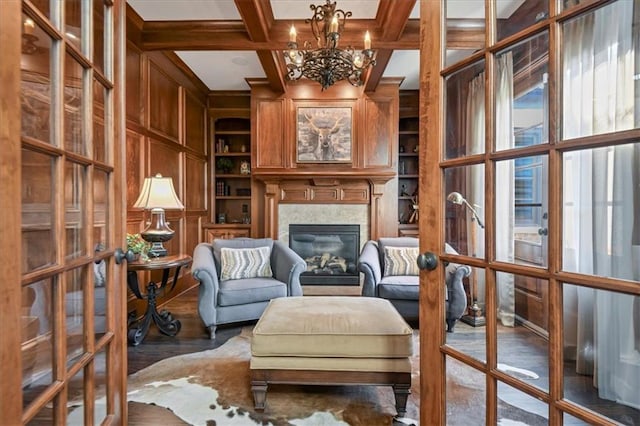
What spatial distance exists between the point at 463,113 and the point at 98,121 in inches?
53.4

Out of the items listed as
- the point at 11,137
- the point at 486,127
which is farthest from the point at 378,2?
the point at 11,137

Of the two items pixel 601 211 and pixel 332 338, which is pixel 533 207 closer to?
pixel 601 211

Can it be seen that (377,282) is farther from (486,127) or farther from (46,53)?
(46,53)

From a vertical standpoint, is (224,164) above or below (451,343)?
above

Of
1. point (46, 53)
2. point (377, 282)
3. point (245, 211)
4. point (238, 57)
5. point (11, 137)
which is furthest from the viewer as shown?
point (245, 211)

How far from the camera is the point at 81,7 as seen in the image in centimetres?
112

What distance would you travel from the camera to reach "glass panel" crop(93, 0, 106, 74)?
1213mm

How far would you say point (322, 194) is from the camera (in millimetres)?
4973

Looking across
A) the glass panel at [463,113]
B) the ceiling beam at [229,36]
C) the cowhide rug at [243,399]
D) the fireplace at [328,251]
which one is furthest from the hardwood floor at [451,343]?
the ceiling beam at [229,36]

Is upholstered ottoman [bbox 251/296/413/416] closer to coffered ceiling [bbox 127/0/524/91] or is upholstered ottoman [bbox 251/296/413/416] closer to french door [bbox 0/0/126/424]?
french door [bbox 0/0/126/424]

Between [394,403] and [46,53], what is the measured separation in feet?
7.26

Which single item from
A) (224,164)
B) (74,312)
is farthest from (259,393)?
(224,164)

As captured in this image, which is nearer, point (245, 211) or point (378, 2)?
point (378, 2)

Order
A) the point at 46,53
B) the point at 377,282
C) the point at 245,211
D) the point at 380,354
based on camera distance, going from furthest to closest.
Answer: the point at 245,211, the point at 377,282, the point at 380,354, the point at 46,53
